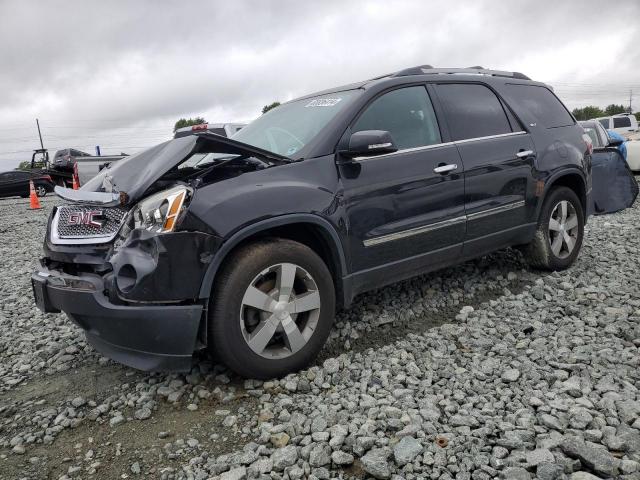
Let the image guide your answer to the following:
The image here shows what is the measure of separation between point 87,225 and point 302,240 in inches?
50.4

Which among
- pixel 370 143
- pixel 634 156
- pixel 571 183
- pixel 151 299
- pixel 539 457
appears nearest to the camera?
pixel 539 457

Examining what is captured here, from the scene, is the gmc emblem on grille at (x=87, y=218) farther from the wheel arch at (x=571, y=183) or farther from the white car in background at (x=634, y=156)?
the white car in background at (x=634, y=156)

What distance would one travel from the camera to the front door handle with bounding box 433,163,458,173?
350 cm

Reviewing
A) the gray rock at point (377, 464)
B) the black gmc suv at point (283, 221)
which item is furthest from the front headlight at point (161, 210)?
the gray rock at point (377, 464)

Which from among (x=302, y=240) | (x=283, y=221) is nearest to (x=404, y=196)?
(x=302, y=240)

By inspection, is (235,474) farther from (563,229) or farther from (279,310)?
(563,229)

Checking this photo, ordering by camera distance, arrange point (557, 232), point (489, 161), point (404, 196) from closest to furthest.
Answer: point (404, 196), point (489, 161), point (557, 232)

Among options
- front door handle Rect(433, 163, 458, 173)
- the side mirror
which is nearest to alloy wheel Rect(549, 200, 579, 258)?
front door handle Rect(433, 163, 458, 173)

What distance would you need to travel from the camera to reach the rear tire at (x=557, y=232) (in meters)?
4.45

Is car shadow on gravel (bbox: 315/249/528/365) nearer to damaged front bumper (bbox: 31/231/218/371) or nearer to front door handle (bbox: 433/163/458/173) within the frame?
damaged front bumper (bbox: 31/231/218/371)

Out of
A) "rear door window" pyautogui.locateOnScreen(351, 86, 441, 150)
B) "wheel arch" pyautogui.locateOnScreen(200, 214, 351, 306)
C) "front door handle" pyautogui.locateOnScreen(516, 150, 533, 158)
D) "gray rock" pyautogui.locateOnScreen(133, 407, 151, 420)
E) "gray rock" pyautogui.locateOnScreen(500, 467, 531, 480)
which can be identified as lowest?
"gray rock" pyautogui.locateOnScreen(500, 467, 531, 480)

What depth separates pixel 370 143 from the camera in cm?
299

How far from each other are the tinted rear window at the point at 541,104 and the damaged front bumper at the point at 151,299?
3.28 meters

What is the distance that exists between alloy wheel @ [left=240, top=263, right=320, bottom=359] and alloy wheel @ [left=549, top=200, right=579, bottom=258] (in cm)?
274
